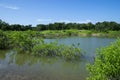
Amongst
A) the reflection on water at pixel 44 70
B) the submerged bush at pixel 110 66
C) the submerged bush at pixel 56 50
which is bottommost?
the reflection on water at pixel 44 70

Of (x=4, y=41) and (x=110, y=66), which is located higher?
(x=110, y=66)

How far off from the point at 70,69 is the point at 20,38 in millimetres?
11881

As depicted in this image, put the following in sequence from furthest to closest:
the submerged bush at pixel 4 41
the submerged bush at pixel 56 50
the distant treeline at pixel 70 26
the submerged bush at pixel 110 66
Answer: the distant treeline at pixel 70 26 → the submerged bush at pixel 4 41 → the submerged bush at pixel 56 50 → the submerged bush at pixel 110 66

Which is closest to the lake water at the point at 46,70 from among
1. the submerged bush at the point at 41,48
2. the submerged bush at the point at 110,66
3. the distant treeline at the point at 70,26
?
the submerged bush at the point at 41,48

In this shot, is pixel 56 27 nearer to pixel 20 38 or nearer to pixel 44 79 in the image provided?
pixel 20 38

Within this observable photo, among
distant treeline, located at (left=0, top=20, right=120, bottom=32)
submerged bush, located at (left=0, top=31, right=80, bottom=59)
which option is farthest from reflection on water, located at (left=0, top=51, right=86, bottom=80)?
distant treeline, located at (left=0, top=20, right=120, bottom=32)

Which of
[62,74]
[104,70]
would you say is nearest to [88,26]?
[62,74]

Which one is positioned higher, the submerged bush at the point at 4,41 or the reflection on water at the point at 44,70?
the submerged bush at the point at 4,41

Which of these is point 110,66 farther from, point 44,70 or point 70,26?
point 70,26

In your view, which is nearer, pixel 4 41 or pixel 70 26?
pixel 4 41

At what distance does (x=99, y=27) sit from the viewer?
100 meters

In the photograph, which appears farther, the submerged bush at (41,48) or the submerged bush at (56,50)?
the submerged bush at (41,48)

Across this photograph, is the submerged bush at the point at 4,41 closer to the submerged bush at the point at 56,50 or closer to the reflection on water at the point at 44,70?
the submerged bush at the point at 56,50

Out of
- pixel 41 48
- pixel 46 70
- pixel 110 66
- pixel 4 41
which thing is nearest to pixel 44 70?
pixel 46 70
